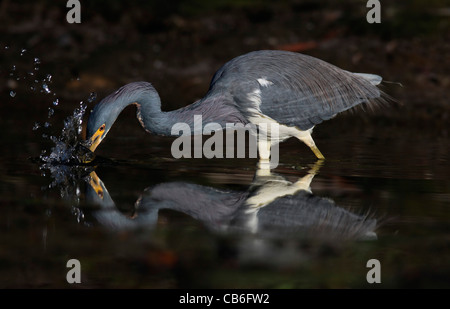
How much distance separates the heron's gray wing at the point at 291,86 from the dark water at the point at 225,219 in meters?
0.59

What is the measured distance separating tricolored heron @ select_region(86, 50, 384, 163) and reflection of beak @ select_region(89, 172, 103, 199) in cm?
38

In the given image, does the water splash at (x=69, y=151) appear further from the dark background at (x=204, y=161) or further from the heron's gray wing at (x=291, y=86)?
the heron's gray wing at (x=291, y=86)

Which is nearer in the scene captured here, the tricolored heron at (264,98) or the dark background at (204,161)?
the dark background at (204,161)

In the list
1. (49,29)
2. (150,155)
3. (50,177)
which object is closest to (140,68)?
(49,29)

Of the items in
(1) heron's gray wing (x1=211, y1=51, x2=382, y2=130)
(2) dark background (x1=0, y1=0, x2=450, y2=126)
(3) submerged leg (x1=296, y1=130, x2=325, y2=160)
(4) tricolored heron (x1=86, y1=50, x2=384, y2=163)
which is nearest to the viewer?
(4) tricolored heron (x1=86, y1=50, x2=384, y2=163)

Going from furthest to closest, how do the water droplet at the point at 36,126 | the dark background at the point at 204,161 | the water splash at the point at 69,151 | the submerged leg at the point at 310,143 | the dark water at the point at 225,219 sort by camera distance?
the water droplet at the point at 36,126 < the submerged leg at the point at 310,143 < the water splash at the point at 69,151 < the dark background at the point at 204,161 < the dark water at the point at 225,219

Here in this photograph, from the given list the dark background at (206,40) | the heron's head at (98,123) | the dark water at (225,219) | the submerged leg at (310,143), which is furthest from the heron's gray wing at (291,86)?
the dark background at (206,40)

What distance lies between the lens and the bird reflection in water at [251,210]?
6.31 m

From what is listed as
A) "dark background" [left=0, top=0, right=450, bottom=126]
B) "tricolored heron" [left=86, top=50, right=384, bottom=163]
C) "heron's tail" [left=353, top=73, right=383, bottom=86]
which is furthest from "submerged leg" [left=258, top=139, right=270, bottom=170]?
"dark background" [left=0, top=0, right=450, bottom=126]

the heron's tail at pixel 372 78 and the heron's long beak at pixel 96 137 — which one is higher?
the heron's tail at pixel 372 78

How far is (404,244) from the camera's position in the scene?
5941 mm

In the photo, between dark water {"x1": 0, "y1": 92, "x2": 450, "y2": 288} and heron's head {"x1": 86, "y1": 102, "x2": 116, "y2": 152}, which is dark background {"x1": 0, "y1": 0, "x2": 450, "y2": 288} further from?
heron's head {"x1": 86, "y1": 102, "x2": 116, "y2": 152}

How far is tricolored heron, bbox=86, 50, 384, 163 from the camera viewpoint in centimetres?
903

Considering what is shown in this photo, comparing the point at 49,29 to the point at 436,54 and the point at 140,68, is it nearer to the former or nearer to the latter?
the point at 140,68
